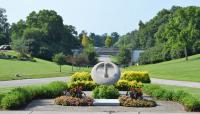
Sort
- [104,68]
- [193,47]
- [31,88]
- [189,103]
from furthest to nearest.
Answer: [193,47] → [104,68] → [31,88] → [189,103]

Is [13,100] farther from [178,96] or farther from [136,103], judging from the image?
[178,96]

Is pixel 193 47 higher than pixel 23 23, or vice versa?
pixel 23 23

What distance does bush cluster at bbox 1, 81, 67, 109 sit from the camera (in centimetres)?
2116

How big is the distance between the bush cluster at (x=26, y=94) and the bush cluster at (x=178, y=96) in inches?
197

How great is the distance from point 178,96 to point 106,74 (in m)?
6.54

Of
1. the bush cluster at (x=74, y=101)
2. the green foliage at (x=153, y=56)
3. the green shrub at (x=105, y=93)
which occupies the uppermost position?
the green foliage at (x=153, y=56)

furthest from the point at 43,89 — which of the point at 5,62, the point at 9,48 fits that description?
the point at 9,48

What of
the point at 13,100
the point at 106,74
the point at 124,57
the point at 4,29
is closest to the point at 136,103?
the point at 13,100

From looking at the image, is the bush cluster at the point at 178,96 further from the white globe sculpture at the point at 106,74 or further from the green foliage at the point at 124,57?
the green foliage at the point at 124,57

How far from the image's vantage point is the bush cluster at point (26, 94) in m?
21.2

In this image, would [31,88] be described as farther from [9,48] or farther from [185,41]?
[9,48]

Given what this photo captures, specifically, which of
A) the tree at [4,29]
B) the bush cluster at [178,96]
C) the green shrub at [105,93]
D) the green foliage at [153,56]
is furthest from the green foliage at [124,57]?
the green shrub at [105,93]

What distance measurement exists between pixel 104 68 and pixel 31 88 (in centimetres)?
602

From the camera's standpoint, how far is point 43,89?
26328 millimetres
